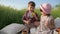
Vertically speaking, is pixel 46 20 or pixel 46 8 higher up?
pixel 46 8

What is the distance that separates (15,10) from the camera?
225cm

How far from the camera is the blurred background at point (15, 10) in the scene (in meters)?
2.22

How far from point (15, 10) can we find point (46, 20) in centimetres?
32

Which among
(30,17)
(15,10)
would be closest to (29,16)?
(30,17)

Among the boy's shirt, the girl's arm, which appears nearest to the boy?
the boy's shirt

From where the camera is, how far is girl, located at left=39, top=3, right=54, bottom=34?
2.18 m

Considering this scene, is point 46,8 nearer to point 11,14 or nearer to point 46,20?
point 46,20

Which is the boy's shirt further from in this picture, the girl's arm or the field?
the girl's arm

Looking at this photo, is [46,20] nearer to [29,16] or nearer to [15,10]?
[29,16]

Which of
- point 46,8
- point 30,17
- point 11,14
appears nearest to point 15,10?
point 11,14

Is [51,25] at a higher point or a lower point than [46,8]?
lower

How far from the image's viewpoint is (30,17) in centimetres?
223

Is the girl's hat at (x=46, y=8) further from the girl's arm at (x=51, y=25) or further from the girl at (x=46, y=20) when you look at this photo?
the girl's arm at (x=51, y=25)

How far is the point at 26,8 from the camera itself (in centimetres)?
223
